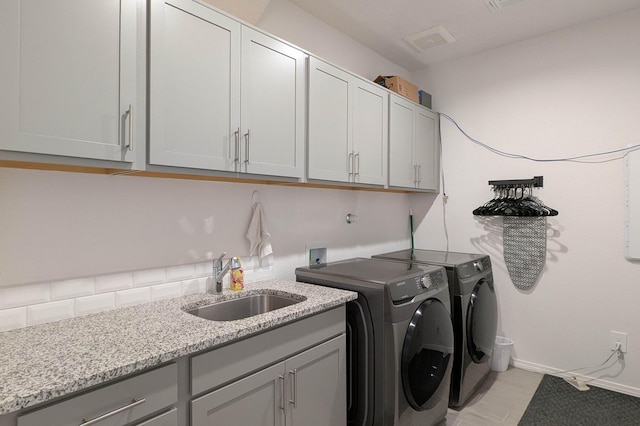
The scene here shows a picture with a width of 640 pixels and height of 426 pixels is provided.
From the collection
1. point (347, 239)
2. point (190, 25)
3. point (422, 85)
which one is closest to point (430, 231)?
point (347, 239)

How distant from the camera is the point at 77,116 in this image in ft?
4.02

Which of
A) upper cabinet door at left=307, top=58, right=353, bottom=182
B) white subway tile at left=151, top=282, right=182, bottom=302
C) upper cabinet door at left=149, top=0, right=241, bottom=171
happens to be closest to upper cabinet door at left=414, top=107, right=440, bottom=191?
upper cabinet door at left=307, top=58, right=353, bottom=182

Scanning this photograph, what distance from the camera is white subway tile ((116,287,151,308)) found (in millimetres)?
1623

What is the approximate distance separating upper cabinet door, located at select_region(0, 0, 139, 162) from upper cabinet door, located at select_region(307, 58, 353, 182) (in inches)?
40.2

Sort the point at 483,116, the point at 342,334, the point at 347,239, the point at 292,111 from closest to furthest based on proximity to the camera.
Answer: the point at 342,334 → the point at 292,111 → the point at 347,239 → the point at 483,116

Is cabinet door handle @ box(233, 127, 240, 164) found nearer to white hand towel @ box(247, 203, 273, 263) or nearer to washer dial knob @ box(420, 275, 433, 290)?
white hand towel @ box(247, 203, 273, 263)

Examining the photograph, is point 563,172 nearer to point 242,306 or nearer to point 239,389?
point 242,306

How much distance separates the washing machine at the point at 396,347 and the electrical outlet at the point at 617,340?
4.80 ft

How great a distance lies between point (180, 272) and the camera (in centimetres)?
187

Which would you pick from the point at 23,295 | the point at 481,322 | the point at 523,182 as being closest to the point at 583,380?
the point at 481,322

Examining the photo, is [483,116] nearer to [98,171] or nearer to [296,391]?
[296,391]

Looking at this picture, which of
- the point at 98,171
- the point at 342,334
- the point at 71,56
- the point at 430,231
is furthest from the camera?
the point at 430,231

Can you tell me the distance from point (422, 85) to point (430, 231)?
1.51 m

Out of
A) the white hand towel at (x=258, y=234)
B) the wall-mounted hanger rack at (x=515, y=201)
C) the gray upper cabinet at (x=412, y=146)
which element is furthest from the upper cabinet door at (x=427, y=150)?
the white hand towel at (x=258, y=234)
